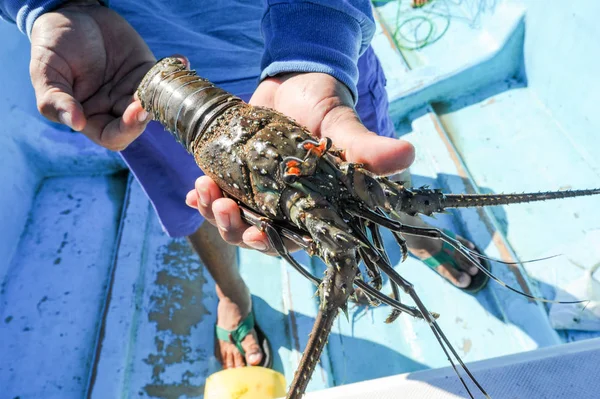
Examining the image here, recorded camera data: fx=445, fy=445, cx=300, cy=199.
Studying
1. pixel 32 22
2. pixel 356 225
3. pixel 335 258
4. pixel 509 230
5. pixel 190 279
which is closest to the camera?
pixel 335 258

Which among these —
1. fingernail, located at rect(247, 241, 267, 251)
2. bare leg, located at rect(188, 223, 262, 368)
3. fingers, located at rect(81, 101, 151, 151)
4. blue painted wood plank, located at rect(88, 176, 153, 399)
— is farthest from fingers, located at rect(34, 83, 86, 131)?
blue painted wood plank, located at rect(88, 176, 153, 399)

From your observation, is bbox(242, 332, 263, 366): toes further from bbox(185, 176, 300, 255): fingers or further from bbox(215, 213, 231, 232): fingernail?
bbox(215, 213, 231, 232): fingernail

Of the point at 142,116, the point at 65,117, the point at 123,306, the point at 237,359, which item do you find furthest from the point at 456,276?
the point at 65,117

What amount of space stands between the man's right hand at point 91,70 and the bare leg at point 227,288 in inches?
39.2

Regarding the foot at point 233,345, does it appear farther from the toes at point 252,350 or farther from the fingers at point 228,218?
the fingers at point 228,218

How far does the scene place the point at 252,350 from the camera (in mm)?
3223

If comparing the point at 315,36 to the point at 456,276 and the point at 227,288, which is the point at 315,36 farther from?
the point at 456,276

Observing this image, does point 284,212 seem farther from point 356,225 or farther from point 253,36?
point 253,36

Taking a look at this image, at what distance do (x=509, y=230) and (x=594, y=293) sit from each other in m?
0.75

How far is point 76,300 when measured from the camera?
369 centimetres

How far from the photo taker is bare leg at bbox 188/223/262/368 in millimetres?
3232

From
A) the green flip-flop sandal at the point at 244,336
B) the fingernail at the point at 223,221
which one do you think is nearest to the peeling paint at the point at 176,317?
the green flip-flop sandal at the point at 244,336

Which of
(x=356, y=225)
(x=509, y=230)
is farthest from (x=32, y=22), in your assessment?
(x=509, y=230)

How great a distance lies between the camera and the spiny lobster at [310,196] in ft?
4.93
